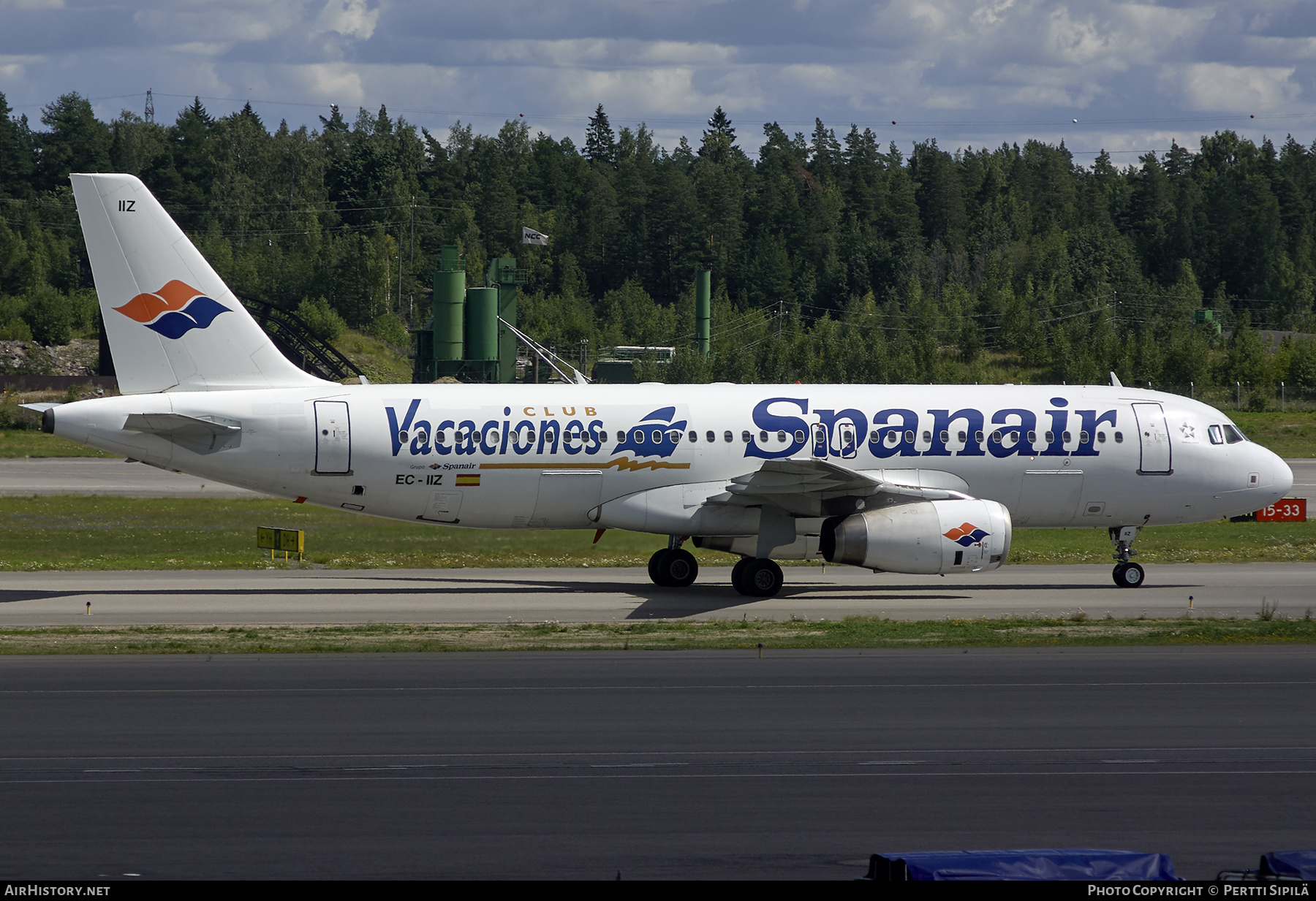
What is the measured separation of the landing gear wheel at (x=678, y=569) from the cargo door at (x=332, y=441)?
6.87 metres

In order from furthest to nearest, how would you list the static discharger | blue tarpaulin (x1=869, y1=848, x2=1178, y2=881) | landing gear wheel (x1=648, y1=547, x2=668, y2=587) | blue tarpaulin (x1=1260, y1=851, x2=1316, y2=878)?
1. the static discharger
2. landing gear wheel (x1=648, y1=547, x2=668, y2=587)
3. blue tarpaulin (x1=869, y1=848, x2=1178, y2=881)
4. blue tarpaulin (x1=1260, y1=851, x2=1316, y2=878)

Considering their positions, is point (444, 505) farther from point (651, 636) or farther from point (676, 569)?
point (651, 636)

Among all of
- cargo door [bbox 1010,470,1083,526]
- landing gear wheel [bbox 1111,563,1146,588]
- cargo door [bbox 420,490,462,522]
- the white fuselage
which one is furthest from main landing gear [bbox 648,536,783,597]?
landing gear wheel [bbox 1111,563,1146,588]

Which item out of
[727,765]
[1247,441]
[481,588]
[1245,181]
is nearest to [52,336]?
[481,588]

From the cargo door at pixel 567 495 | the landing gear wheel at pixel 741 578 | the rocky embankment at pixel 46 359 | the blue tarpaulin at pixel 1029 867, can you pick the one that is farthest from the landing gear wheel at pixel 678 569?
the rocky embankment at pixel 46 359

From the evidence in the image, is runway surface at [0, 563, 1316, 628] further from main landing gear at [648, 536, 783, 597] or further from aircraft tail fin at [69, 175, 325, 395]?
aircraft tail fin at [69, 175, 325, 395]

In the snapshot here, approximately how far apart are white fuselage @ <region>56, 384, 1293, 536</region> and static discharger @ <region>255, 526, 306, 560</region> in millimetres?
5564

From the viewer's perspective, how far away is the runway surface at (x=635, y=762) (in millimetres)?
10570

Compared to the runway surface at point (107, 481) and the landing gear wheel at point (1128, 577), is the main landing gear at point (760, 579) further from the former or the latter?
the runway surface at point (107, 481)

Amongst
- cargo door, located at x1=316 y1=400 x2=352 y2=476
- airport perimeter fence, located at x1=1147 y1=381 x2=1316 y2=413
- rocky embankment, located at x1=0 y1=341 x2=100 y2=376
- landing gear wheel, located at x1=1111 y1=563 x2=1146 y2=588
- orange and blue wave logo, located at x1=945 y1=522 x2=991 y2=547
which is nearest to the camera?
orange and blue wave logo, located at x1=945 y1=522 x2=991 y2=547

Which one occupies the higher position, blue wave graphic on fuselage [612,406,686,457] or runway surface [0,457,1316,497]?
blue wave graphic on fuselage [612,406,686,457]

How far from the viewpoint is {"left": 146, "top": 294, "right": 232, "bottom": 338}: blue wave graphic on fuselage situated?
25.8 meters

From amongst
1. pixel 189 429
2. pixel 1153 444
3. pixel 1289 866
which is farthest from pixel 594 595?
pixel 1289 866

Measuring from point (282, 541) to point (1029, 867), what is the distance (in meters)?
27.3
